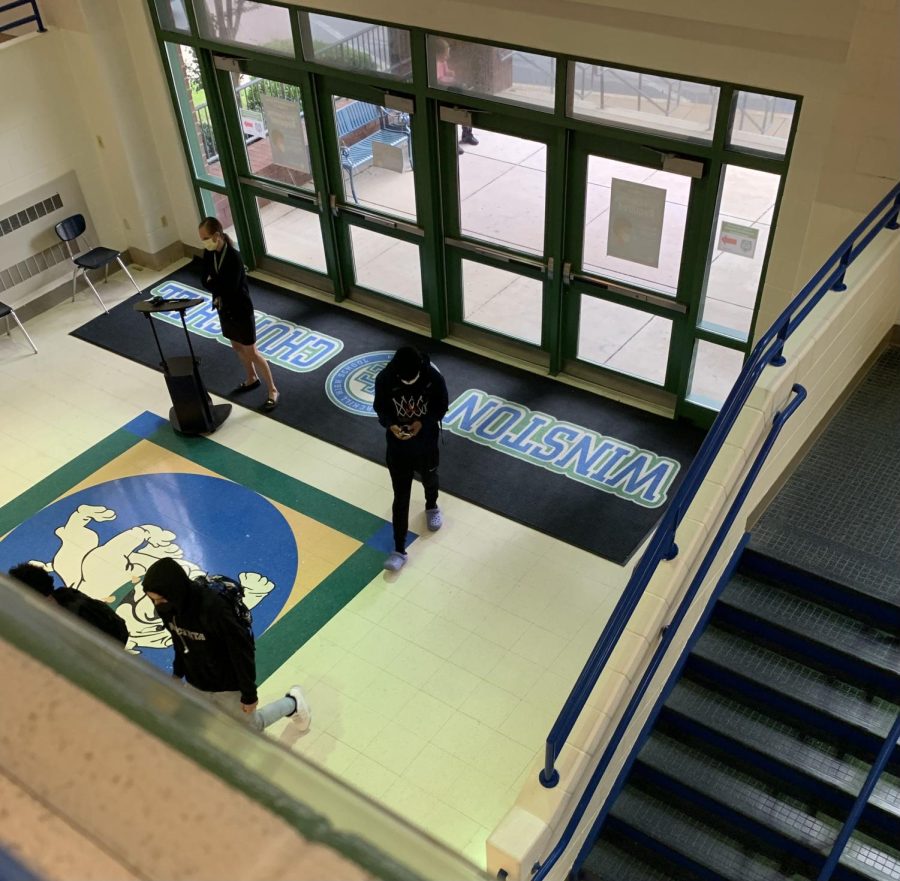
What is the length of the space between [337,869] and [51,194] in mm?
9926

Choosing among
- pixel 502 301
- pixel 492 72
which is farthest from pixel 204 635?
pixel 502 301

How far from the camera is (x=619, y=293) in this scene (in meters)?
7.72

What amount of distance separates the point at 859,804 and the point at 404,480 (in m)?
3.30

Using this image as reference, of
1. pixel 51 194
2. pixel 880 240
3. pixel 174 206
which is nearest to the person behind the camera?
pixel 880 240

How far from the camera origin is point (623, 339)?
815 cm

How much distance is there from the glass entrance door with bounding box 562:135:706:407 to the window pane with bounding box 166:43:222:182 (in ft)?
12.9

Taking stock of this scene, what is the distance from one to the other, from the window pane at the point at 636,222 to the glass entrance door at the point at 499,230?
1.20ft

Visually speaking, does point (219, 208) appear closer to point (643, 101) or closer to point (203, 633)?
point (643, 101)

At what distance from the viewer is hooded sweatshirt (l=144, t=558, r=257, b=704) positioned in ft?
14.1

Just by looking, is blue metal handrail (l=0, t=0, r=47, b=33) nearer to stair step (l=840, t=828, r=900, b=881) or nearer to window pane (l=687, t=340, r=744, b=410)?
window pane (l=687, t=340, r=744, b=410)

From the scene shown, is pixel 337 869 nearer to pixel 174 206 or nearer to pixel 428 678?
pixel 428 678

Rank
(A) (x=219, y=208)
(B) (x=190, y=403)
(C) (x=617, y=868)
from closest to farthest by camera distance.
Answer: (C) (x=617, y=868) < (B) (x=190, y=403) < (A) (x=219, y=208)

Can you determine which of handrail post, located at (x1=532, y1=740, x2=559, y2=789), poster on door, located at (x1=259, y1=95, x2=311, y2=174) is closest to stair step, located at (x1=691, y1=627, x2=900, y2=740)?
handrail post, located at (x1=532, y1=740, x2=559, y2=789)

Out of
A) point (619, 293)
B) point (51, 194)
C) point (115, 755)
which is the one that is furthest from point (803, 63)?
point (51, 194)
